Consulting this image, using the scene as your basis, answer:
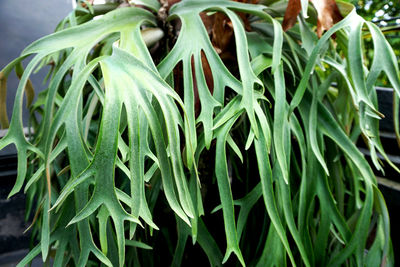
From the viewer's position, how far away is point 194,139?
49cm

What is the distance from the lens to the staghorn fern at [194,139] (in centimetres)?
42

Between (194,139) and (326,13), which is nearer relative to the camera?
(194,139)

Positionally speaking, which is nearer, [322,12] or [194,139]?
[194,139]

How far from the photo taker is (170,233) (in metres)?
0.72

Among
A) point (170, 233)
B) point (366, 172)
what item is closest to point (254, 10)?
point (366, 172)

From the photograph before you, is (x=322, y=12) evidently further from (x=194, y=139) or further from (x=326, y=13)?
(x=194, y=139)

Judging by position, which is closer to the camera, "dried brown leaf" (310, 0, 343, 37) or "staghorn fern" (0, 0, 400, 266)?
"staghorn fern" (0, 0, 400, 266)

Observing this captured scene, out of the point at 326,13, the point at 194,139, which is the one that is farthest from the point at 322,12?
the point at 194,139

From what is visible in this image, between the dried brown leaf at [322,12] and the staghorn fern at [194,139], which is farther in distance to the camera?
the dried brown leaf at [322,12]

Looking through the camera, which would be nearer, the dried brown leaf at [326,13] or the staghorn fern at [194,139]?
the staghorn fern at [194,139]

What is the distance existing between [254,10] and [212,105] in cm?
21

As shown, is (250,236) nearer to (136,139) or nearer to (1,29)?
(136,139)

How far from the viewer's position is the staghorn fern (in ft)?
1.38

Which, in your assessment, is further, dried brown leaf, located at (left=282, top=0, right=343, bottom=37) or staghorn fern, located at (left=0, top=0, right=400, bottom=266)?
dried brown leaf, located at (left=282, top=0, right=343, bottom=37)
